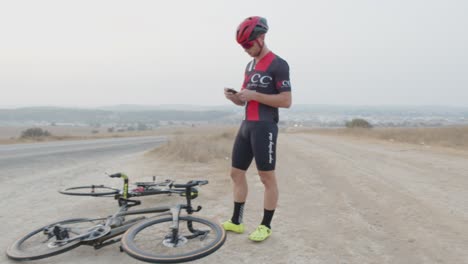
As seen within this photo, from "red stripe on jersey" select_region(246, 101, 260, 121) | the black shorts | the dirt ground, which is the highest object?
"red stripe on jersey" select_region(246, 101, 260, 121)

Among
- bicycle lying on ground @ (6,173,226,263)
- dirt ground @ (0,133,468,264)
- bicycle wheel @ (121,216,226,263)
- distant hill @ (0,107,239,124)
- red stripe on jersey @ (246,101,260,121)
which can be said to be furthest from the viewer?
distant hill @ (0,107,239,124)

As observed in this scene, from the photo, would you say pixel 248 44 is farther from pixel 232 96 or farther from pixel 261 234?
pixel 261 234

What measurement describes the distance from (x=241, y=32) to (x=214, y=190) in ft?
11.2

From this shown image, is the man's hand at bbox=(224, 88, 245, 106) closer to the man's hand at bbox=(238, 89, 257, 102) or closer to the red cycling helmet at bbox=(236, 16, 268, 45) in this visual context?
the man's hand at bbox=(238, 89, 257, 102)

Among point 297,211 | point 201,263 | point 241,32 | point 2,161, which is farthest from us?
point 2,161

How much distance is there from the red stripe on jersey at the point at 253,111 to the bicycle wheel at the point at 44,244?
191 centimetres

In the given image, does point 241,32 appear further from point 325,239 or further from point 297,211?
point 297,211

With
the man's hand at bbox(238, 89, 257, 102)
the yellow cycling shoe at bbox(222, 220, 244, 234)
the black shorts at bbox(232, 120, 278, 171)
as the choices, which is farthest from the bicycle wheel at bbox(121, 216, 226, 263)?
the man's hand at bbox(238, 89, 257, 102)

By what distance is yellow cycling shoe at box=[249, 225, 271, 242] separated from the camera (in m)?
3.48

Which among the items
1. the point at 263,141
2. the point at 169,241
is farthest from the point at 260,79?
the point at 169,241

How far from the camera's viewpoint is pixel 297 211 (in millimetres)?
4699

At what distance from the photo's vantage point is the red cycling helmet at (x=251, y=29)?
3.31 meters

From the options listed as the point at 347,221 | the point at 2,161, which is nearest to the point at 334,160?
the point at 347,221

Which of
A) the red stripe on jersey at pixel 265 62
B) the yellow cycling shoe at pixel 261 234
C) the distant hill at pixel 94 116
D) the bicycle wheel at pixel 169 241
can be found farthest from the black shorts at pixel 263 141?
the distant hill at pixel 94 116
